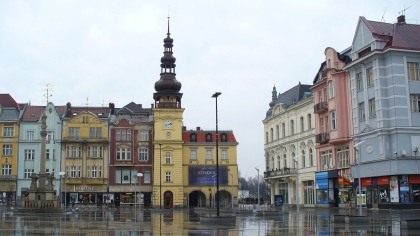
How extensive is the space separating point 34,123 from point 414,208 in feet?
189

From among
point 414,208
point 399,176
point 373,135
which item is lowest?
point 414,208

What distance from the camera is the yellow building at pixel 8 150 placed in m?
76.8

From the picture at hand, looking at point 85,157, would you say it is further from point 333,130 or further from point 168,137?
point 333,130

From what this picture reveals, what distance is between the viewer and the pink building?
50344 mm

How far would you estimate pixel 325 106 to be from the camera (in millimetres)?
53438

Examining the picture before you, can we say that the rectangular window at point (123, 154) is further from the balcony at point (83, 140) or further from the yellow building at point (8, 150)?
the yellow building at point (8, 150)

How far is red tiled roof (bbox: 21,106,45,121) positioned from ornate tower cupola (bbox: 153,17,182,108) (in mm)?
18201

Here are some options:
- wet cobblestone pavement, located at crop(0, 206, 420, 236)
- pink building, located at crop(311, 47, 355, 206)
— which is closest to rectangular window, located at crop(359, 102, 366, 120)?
pink building, located at crop(311, 47, 355, 206)

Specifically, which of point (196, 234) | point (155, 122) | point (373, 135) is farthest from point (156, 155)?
point (196, 234)

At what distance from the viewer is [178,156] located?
3125 inches

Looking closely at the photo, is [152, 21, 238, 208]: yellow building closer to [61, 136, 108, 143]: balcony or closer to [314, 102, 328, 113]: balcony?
[61, 136, 108, 143]: balcony

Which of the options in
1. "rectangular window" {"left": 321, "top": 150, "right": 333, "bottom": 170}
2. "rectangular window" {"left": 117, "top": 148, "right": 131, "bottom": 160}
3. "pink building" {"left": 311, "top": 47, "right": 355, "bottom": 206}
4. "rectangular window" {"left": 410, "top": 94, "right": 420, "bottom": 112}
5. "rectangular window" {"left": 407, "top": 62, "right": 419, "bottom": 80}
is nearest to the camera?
"rectangular window" {"left": 410, "top": 94, "right": 420, "bottom": 112}

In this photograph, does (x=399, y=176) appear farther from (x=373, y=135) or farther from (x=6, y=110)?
(x=6, y=110)

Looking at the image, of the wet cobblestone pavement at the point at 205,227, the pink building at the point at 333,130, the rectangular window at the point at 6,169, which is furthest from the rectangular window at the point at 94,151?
the wet cobblestone pavement at the point at 205,227
